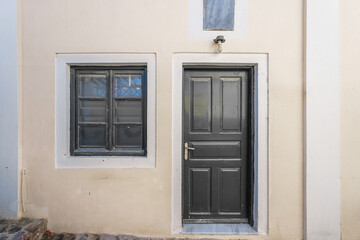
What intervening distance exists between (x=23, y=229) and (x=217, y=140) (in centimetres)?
294

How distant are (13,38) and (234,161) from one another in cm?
372

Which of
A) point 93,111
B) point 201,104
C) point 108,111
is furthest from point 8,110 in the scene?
point 201,104

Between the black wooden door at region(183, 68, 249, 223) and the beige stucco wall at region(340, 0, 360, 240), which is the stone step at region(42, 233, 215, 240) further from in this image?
the beige stucco wall at region(340, 0, 360, 240)

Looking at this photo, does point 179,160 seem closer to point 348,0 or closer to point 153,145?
point 153,145

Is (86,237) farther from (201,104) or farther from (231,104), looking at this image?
(231,104)

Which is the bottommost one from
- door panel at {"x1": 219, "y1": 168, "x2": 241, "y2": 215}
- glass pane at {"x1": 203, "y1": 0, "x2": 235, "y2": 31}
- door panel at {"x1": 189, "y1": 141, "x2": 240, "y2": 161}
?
door panel at {"x1": 219, "y1": 168, "x2": 241, "y2": 215}

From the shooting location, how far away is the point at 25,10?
293cm

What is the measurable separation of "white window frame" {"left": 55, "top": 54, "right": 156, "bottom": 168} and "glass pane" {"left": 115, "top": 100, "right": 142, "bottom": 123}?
25cm

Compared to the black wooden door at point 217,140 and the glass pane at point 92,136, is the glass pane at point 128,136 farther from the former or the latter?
the black wooden door at point 217,140

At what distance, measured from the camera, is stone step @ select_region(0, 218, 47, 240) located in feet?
8.43

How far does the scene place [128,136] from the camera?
3080 millimetres

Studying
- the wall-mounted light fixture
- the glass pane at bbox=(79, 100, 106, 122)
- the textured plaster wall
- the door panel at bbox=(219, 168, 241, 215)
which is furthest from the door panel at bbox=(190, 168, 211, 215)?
the textured plaster wall

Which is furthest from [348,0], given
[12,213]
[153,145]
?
[12,213]

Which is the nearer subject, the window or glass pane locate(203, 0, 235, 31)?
glass pane locate(203, 0, 235, 31)
